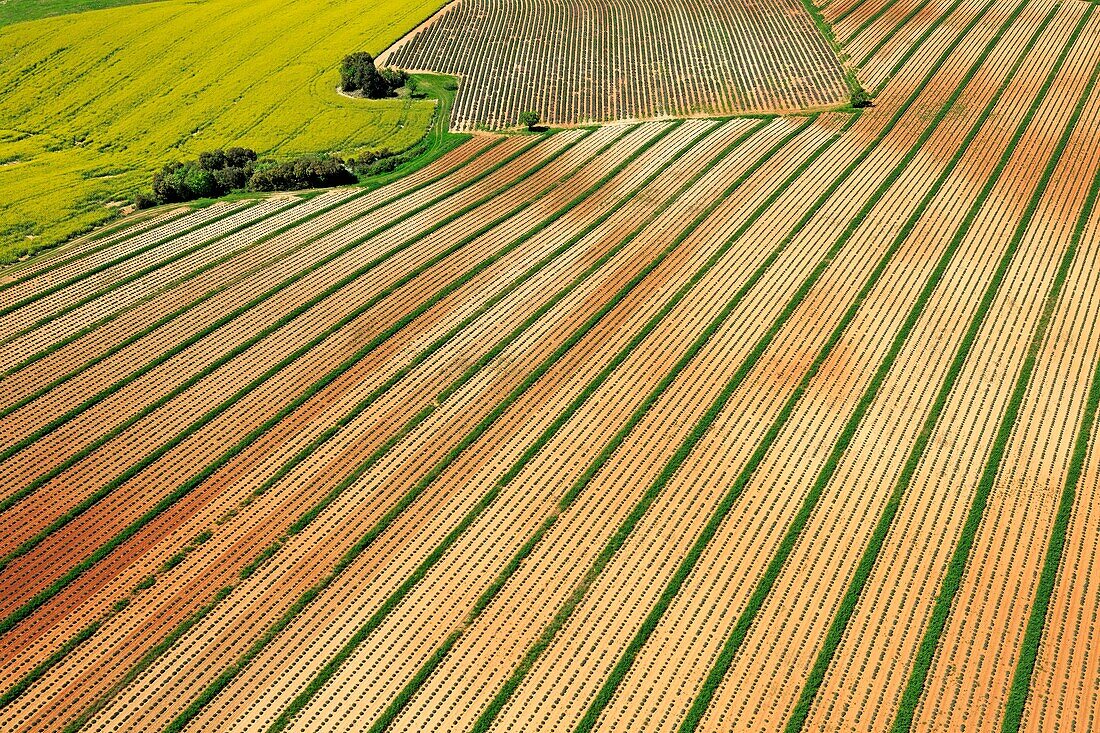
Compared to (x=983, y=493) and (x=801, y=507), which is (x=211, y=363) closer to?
(x=801, y=507)

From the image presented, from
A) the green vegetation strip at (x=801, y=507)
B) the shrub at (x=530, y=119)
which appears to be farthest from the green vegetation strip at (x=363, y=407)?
the green vegetation strip at (x=801, y=507)

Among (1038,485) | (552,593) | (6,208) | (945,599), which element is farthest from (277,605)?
(6,208)

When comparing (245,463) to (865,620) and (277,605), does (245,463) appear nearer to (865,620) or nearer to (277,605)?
(277,605)

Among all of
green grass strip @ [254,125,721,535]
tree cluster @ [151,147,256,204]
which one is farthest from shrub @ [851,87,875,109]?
tree cluster @ [151,147,256,204]

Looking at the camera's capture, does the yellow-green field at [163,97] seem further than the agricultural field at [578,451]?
Yes

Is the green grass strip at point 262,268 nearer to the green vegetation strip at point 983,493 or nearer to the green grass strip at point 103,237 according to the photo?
the green grass strip at point 103,237

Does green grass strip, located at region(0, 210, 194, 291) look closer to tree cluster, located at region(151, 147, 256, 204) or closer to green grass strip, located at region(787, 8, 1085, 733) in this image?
tree cluster, located at region(151, 147, 256, 204)

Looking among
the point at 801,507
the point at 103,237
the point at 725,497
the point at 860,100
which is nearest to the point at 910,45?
the point at 860,100
